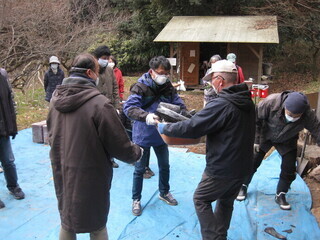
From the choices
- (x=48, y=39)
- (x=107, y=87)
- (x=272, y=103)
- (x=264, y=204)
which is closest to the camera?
(x=272, y=103)

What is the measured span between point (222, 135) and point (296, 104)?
124 cm

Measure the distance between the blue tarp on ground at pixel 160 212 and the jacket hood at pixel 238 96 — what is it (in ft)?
5.03

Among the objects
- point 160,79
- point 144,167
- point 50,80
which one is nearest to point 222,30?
point 50,80

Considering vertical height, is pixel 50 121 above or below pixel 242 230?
above

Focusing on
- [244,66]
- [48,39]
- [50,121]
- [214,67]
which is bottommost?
[244,66]

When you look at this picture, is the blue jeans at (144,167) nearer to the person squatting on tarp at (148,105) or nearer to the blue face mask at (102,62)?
the person squatting on tarp at (148,105)

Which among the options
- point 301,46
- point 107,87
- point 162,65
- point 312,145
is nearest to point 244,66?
point 301,46

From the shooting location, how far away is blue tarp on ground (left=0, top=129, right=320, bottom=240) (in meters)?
3.30

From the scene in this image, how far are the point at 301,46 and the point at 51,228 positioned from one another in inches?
748

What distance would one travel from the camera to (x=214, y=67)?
2.59m

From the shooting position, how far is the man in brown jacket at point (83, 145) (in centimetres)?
206

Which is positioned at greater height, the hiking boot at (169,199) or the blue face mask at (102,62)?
the blue face mask at (102,62)

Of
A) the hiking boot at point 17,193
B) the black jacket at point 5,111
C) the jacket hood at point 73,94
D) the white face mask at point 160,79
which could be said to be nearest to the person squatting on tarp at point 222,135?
the white face mask at point 160,79

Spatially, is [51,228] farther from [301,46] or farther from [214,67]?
[301,46]
